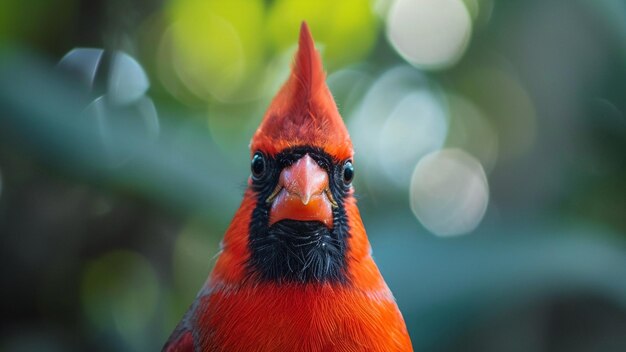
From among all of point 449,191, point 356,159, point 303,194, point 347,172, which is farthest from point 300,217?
point 449,191

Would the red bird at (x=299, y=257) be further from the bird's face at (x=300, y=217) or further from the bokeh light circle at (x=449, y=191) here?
the bokeh light circle at (x=449, y=191)

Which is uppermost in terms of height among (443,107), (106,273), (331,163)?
(443,107)

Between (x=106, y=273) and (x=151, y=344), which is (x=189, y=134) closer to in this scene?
(x=106, y=273)

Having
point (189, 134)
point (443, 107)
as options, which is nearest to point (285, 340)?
point (189, 134)

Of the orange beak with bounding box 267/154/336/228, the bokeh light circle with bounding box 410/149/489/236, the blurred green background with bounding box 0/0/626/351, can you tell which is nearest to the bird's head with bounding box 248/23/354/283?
the orange beak with bounding box 267/154/336/228

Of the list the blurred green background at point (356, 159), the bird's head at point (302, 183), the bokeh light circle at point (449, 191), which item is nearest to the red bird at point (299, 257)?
the bird's head at point (302, 183)
